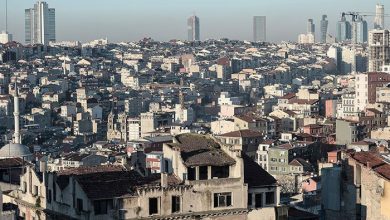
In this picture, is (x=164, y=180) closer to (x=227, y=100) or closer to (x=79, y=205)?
(x=79, y=205)

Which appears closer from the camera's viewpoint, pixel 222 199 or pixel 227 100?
pixel 222 199

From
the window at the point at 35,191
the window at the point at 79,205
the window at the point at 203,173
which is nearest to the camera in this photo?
the window at the point at 79,205

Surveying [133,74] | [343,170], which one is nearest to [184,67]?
[133,74]

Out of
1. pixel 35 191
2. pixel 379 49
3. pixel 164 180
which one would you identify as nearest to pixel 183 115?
pixel 379 49

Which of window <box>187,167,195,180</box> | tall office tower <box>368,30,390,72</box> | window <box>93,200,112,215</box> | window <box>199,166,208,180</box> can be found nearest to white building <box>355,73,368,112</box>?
tall office tower <box>368,30,390,72</box>

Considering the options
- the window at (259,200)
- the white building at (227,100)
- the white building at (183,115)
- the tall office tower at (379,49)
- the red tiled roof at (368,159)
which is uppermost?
the tall office tower at (379,49)

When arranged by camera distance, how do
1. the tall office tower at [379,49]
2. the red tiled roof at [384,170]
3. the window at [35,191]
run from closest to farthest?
the red tiled roof at [384,170], the window at [35,191], the tall office tower at [379,49]

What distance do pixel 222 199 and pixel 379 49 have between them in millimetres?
104969

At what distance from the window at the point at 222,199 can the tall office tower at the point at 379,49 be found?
10192 centimetres

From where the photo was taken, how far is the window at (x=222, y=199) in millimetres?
19859

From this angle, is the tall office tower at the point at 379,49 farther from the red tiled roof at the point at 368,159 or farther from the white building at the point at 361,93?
the red tiled roof at the point at 368,159

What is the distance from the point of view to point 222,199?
784 inches

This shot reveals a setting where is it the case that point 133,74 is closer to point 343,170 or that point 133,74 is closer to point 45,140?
point 45,140

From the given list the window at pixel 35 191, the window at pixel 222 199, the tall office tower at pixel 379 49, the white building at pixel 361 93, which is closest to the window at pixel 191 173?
the window at pixel 222 199
